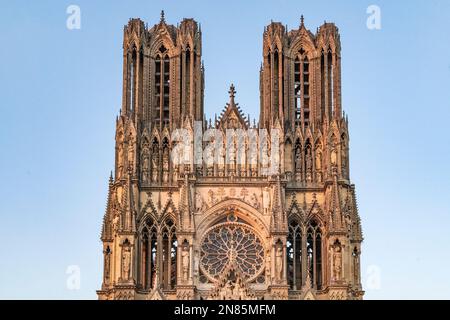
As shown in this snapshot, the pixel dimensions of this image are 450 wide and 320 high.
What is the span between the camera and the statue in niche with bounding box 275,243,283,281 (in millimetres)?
77750

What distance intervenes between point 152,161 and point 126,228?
5.06 meters

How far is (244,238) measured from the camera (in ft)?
265

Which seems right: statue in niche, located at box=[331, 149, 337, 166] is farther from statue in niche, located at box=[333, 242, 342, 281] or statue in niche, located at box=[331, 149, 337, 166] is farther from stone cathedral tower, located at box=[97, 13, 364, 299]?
statue in niche, located at box=[333, 242, 342, 281]

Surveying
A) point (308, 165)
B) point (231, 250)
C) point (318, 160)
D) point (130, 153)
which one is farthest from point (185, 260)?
point (318, 160)

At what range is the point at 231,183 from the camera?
81.1 metres

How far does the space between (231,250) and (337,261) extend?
6.50 metres

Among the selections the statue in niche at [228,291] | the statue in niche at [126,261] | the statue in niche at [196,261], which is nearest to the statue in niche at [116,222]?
the statue in niche at [126,261]

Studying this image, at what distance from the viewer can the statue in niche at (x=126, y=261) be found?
78.0 meters

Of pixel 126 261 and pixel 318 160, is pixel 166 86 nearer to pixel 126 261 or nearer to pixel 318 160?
pixel 318 160

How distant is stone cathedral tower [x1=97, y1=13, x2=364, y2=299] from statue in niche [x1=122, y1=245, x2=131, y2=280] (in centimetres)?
8

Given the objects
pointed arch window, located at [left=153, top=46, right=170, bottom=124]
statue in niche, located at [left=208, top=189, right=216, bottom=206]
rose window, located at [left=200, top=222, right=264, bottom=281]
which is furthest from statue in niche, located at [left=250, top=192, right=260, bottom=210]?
pointed arch window, located at [left=153, top=46, right=170, bottom=124]
